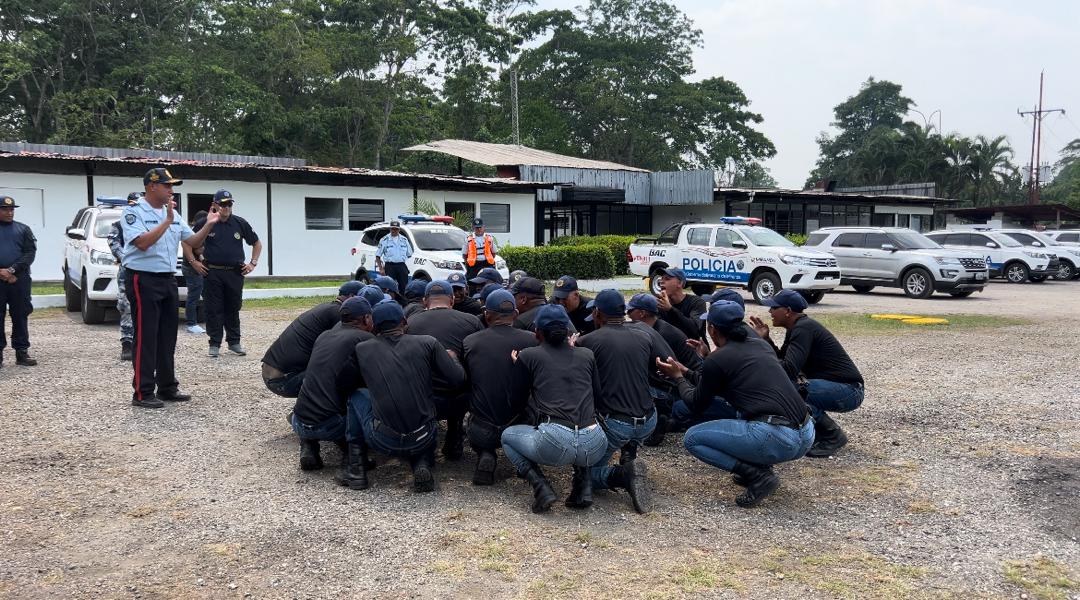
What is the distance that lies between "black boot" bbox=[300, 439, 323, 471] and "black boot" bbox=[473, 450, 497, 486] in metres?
1.07

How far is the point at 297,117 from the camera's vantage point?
34.6 meters

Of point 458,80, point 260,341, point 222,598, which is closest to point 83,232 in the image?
point 260,341

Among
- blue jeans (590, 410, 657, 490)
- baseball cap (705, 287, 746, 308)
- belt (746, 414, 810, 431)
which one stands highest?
baseball cap (705, 287, 746, 308)

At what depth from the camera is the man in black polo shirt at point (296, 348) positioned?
579 centimetres

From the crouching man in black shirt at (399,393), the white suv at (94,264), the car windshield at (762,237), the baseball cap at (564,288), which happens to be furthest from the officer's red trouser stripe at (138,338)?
the car windshield at (762,237)

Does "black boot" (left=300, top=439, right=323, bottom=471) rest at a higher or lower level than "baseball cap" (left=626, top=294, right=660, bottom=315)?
lower

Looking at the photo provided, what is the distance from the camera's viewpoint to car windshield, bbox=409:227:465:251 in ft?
52.6

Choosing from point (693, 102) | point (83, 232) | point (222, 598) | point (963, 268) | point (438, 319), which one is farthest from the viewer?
point (693, 102)

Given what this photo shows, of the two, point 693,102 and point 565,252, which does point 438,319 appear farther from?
point 693,102

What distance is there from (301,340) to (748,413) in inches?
123

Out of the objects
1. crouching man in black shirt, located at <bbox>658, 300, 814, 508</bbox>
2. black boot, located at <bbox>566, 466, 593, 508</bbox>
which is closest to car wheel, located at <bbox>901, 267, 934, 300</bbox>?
crouching man in black shirt, located at <bbox>658, 300, 814, 508</bbox>

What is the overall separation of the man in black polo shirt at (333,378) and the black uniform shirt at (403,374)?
15 cm

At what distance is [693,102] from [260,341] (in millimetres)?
43267

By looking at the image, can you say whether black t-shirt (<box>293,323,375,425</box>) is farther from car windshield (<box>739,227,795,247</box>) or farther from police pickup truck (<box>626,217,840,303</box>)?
car windshield (<box>739,227,795,247</box>)
